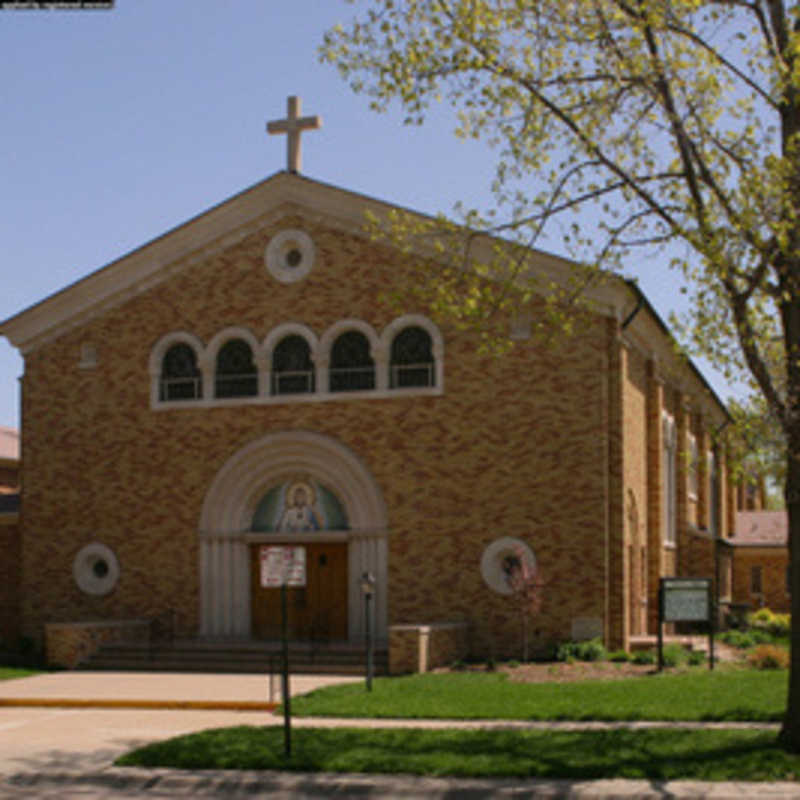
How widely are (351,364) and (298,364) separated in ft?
3.90

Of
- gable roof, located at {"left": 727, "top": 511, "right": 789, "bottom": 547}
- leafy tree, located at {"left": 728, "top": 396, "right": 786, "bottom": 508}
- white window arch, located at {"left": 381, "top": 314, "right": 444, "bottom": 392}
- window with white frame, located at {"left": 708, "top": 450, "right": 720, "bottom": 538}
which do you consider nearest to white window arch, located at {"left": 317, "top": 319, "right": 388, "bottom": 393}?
white window arch, located at {"left": 381, "top": 314, "right": 444, "bottom": 392}

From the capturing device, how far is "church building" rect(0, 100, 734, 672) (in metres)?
23.8

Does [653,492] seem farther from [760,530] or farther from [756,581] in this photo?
[760,530]

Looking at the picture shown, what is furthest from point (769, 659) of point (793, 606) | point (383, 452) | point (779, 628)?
point (779, 628)

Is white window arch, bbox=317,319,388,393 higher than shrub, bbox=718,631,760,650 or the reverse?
higher

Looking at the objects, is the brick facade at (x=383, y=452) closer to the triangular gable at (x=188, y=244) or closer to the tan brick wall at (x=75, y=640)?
the triangular gable at (x=188, y=244)

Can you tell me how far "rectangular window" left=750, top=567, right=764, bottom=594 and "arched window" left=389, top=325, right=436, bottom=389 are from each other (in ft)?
64.7

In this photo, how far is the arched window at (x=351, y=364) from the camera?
83.5 feet

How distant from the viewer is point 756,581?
40625 millimetres

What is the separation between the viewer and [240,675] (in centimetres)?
2300

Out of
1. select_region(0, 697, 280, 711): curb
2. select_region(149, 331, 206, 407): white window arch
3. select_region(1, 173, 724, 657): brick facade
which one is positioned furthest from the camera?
select_region(149, 331, 206, 407): white window arch

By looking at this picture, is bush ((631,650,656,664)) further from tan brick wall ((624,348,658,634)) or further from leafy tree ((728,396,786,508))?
leafy tree ((728,396,786,508))

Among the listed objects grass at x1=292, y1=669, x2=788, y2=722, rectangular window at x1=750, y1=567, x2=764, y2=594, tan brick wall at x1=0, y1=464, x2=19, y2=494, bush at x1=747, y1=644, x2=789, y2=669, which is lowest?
grass at x1=292, y1=669, x2=788, y2=722

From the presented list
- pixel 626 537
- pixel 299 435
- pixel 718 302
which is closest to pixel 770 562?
pixel 626 537
